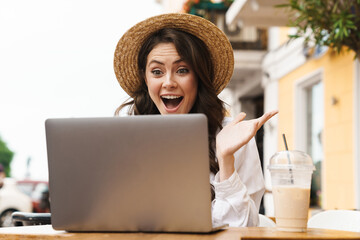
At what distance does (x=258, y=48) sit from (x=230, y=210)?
9431mm

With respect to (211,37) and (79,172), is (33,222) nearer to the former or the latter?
(79,172)

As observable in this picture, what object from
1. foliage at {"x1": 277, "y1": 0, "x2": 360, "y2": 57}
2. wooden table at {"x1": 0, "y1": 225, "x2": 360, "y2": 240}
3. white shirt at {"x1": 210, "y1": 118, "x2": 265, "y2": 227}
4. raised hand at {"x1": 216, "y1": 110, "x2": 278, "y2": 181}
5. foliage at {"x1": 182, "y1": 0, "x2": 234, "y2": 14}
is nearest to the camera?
wooden table at {"x1": 0, "y1": 225, "x2": 360, "y2": 240}

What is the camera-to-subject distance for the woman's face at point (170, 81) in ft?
8.53

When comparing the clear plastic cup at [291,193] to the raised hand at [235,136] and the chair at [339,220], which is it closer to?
the raised hand at [235,136]

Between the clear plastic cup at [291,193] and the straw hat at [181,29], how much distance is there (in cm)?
117

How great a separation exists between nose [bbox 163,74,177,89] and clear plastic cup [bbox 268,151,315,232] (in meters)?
1.00

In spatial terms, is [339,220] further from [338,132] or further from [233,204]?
[338,132]

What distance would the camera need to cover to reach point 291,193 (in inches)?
64.1

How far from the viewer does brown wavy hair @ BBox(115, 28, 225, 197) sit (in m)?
2.63

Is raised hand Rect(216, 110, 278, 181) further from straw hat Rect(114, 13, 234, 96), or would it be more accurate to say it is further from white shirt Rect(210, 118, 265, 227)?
straw hat Rect(114, 13, 234, 96)

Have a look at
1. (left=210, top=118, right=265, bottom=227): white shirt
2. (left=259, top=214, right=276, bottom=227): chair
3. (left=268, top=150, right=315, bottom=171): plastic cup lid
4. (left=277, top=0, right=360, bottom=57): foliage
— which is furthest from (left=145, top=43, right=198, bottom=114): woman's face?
(left=277, top=0, right=360, bottom=57): foliage

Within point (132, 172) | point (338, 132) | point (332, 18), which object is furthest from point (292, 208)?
point (338, 132)

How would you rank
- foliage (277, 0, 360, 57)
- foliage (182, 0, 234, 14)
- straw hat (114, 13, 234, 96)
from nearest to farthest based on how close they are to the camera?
straw hat (114, 13, 234, 96), foliage (277, 0, 360, 57), foliage (182, 0, 234, 14)

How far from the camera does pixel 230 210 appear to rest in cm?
193
